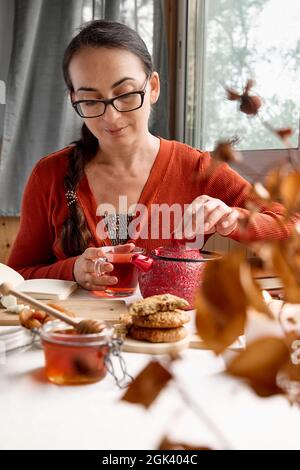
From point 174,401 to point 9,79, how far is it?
224 cm

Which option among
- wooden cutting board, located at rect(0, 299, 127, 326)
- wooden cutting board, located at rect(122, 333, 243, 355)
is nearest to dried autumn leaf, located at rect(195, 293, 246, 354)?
wooden cutting board, located at rect(122, 333, 243, 355)

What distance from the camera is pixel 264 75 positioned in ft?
7.47

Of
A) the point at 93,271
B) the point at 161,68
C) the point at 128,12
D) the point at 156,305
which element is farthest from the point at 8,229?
the point at 156,305

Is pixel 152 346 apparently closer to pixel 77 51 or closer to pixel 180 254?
pixel 180 254

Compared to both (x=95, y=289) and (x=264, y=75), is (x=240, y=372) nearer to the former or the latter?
(x=95, y=289)

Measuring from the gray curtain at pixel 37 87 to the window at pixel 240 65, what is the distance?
24cm

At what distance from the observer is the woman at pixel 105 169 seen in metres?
1.49

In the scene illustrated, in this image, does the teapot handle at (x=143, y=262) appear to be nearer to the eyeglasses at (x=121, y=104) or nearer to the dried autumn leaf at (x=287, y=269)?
the eyeglasses at (x=121, y=104)

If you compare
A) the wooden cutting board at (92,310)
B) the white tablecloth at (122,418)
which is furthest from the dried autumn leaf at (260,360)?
the wooden cutting board at (92,310)

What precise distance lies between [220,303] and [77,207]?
141cm

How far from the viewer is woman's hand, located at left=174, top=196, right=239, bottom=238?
1101 mm

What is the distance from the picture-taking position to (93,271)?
3.93 ft

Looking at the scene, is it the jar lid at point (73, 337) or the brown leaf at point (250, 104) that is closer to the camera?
the brown leaf at point (250, 104)
